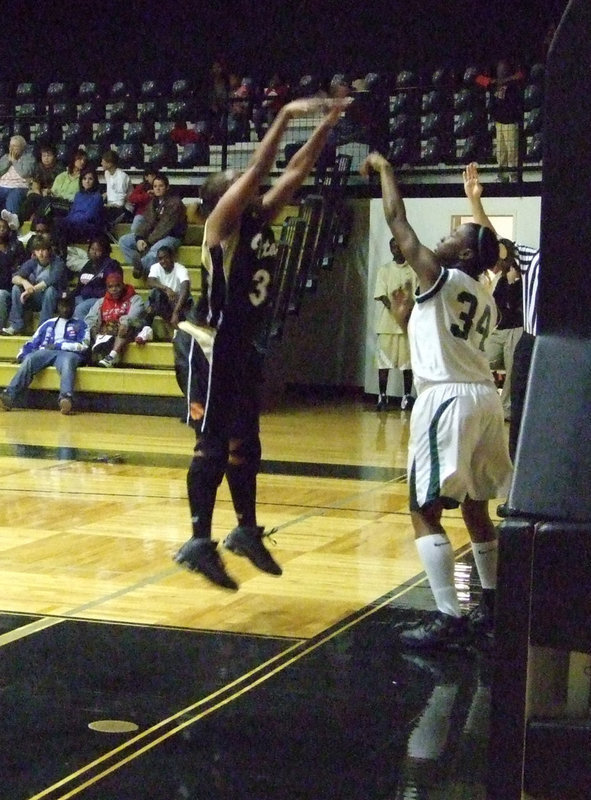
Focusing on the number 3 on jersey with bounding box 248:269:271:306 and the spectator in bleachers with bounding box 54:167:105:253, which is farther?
the spectator in bleachers with bounding box 54:167:105:253

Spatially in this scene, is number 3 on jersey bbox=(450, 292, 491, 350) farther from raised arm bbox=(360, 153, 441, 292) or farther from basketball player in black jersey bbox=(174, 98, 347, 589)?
basketball player in black jersey bbox=(174, 98, 347, 589)

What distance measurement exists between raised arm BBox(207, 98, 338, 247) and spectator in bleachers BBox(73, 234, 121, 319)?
9734 millimetres

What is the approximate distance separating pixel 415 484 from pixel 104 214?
11.4m

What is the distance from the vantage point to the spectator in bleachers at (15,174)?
52.8 feet

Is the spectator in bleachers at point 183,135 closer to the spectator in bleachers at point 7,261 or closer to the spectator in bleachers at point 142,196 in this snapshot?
the spectator in bleachers at point 142,196

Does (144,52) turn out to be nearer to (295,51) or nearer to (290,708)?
(295,51)

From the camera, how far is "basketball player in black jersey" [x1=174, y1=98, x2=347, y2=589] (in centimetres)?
421

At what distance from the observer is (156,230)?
1447 cm

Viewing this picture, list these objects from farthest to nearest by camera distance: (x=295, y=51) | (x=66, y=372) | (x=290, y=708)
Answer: (x=295, y=51), (x=66, y=372), (x=290, y=708)

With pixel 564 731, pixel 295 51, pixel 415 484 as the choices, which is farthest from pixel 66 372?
pixel 564 731

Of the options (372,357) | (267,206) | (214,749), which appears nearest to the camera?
(214,749)

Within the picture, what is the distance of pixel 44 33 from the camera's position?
19922 mm

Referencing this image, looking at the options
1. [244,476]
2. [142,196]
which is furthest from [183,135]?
[244,476]

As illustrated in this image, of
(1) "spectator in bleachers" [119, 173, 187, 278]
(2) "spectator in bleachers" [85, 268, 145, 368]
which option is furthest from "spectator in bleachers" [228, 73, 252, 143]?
(2) "spectator in bleachers" [85, 268, 145, 368]
